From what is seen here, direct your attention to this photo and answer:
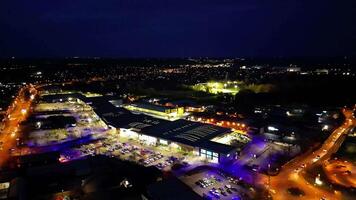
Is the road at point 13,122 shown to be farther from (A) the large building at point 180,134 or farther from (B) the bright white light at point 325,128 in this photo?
(B) the bright white light at point 325,128

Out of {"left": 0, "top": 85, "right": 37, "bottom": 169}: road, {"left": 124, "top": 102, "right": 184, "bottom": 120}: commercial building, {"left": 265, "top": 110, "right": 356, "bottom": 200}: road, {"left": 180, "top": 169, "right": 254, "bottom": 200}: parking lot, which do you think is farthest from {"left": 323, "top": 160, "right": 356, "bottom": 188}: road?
{"left": 0, "top": 85, "right": 37, "bottom": 169}: road

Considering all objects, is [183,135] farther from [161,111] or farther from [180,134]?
[161,111]

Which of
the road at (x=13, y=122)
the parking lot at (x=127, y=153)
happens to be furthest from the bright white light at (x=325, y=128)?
the road at (x=13, y=122)

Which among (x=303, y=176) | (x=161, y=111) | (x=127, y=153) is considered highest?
(x=161, y=111)

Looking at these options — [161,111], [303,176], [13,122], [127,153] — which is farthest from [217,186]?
[13,122]

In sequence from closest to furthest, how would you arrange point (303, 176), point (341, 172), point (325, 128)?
point (303, 176) < point (341, 172) < point (325, 128)

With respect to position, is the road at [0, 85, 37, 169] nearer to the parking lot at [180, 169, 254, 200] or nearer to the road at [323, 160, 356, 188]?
the parking lot at [180, 169, 254, 200]

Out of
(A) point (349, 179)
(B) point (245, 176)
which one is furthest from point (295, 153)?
(B) point (245, 176)
